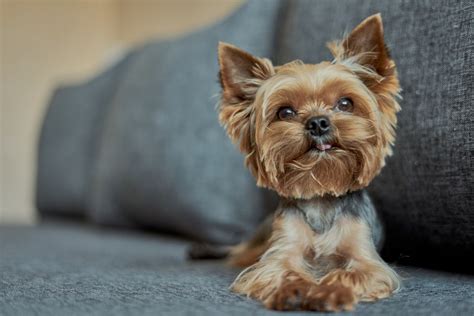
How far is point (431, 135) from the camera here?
1455mm

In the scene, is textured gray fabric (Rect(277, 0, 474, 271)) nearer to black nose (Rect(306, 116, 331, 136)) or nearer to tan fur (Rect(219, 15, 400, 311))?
tan fur (Rect(219, 15, 400, 311))

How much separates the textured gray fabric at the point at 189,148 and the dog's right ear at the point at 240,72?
54cm

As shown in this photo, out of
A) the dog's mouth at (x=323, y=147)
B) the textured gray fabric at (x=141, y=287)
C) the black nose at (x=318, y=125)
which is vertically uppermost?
the black nose at (x=318, y=125)

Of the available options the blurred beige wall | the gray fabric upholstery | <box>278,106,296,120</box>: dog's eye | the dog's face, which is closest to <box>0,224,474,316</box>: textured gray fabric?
the gray fabric upholstery

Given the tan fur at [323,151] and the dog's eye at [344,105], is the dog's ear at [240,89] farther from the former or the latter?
the dog's eye at [344,105]

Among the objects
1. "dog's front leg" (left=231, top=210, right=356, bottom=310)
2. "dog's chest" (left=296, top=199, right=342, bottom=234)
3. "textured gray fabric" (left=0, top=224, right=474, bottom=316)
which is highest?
"dog's chest" (left=296, top=199, right=342, bottom=234)

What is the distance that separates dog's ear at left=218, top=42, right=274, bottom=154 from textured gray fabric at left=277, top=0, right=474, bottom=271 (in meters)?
0.33

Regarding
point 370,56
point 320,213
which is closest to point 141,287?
point 320,213

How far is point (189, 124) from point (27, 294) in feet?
3.52

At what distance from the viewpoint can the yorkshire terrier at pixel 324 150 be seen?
4.51 feet

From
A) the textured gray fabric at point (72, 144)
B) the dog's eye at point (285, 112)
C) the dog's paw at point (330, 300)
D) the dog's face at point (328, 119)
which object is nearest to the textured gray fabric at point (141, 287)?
the dog's paw at point (330, 300)

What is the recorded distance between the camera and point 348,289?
1.14 metres

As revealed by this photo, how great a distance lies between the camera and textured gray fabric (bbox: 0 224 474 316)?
111 cm

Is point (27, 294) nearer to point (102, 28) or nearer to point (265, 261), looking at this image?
point (265, 261)
